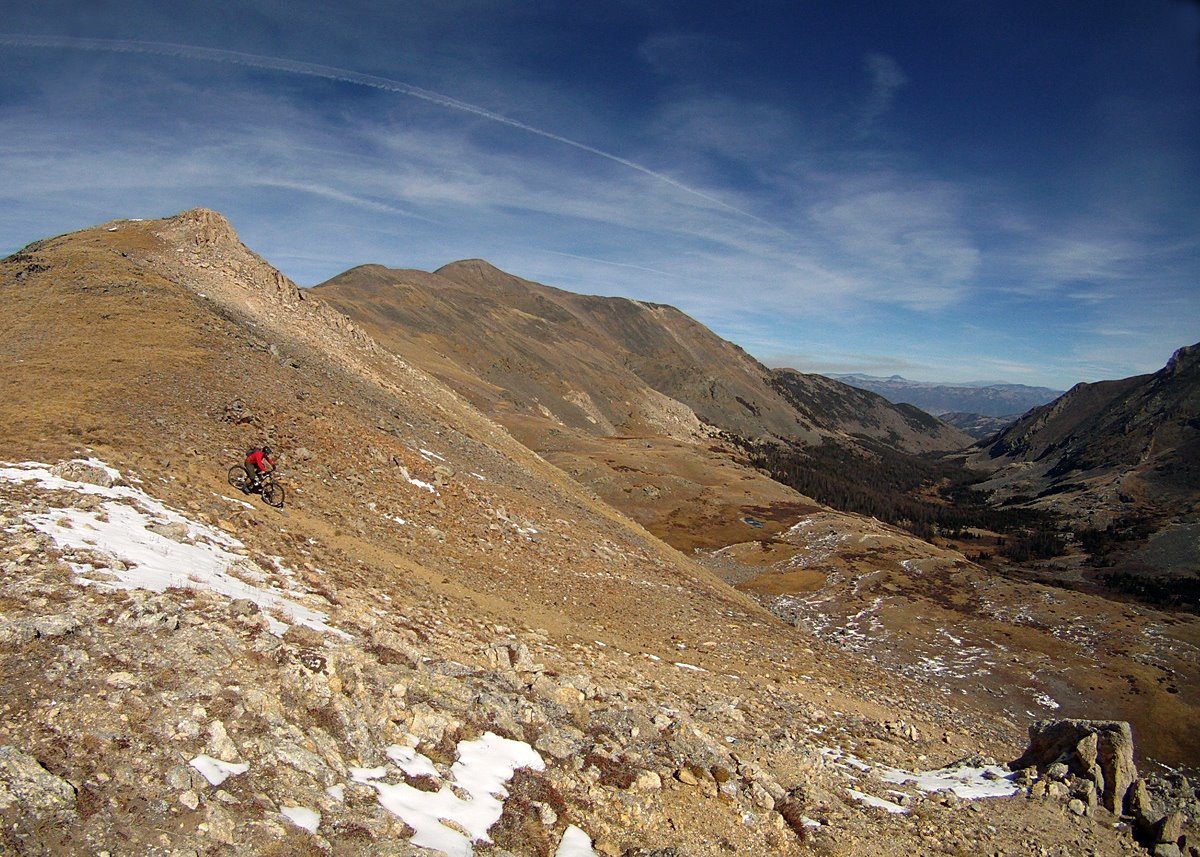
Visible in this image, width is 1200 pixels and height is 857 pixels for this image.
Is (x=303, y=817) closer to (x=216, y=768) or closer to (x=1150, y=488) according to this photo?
(x=216, y=768)

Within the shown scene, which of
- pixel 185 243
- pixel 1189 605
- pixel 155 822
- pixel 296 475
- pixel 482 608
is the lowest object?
pixel 1189 605

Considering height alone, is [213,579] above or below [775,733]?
above

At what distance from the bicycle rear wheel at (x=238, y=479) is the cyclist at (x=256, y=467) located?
214mm

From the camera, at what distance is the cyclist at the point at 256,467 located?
55.4 feet

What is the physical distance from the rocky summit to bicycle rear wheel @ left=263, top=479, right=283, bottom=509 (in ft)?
1.20

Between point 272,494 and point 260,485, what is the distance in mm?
426

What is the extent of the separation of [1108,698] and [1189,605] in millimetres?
59447

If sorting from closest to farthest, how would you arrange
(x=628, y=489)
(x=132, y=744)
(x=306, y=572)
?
1. (x=132, y=744)
2. (x=306, y=572)
3. (x=628, y=489)

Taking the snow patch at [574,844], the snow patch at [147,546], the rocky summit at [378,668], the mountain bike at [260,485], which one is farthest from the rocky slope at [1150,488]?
the snow patch at [147,546]

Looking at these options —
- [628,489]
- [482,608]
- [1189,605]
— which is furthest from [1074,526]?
[482,608]

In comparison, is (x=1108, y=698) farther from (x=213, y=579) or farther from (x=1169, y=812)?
(x=213, y=579)

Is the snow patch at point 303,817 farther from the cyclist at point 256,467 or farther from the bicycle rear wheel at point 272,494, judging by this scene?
the cyclist at point 256,467

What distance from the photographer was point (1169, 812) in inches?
523

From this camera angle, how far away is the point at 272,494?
17.3m
